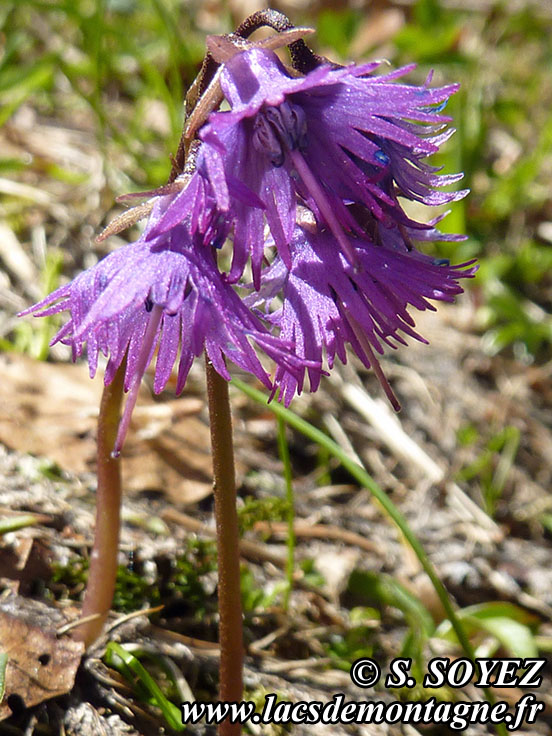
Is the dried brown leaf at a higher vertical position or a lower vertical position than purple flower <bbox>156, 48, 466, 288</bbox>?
lower

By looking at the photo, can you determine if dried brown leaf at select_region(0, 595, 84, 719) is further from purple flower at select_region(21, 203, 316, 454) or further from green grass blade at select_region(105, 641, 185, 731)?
purple flower at select_region(21, 203, 316, 454)

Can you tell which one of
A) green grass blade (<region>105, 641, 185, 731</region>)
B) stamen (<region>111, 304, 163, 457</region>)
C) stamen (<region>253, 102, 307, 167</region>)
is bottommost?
green grass blade (<region>105, 641, 185, 731</region>)

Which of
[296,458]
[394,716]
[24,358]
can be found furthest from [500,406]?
[24,358]

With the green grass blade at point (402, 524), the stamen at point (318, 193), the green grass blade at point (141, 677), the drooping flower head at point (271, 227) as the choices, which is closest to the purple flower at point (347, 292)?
the drooping flower head at point (271, 227)

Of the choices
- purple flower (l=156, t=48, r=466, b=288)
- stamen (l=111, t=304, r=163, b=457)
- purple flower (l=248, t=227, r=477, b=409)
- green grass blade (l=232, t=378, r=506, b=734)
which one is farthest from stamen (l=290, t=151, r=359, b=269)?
green grass blade (l=232, t=378, r=506, b=734)

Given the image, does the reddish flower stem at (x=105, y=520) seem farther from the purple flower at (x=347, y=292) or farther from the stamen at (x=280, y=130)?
the stamen at (x=280, y=130)

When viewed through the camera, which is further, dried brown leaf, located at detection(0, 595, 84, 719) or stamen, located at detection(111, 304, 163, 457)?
dried brown leaf, located at detection(0, 595, 84, 719)
